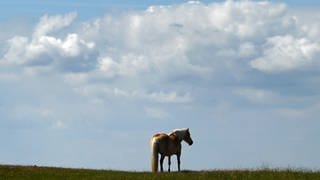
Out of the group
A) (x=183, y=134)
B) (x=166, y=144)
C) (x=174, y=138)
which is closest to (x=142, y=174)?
(x=166, y=144)

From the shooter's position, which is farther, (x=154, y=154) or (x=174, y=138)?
(x=174, y=138)

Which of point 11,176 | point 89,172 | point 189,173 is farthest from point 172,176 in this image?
point 11,176

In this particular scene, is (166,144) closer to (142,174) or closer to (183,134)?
(183,134)

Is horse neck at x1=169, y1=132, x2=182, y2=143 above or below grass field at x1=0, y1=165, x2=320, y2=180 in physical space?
above

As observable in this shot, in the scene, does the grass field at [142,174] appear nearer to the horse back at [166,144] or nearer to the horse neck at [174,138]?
the horse back at [166,144]

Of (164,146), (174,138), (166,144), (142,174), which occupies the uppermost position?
(174,138)

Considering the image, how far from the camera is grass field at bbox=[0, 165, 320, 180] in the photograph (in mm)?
39312

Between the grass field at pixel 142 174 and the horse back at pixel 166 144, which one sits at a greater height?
the horse back at pixel 166 144

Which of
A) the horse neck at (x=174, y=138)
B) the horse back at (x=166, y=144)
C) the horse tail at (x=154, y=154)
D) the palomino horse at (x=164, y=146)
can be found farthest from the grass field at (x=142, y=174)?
the horse neck at (x=174, y=138)

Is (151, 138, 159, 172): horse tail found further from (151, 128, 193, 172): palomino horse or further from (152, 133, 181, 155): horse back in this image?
(152, 133, 181, 155): horse back

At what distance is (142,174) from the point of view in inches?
1615

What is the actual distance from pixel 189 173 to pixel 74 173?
5.85 meters

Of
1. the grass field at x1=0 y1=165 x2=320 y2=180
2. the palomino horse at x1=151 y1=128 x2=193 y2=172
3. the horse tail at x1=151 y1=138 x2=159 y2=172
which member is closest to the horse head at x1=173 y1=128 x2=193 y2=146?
the palomino horse at x1=151 y1=128 x2=193 y2=172

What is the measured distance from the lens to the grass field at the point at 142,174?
39312 mm
